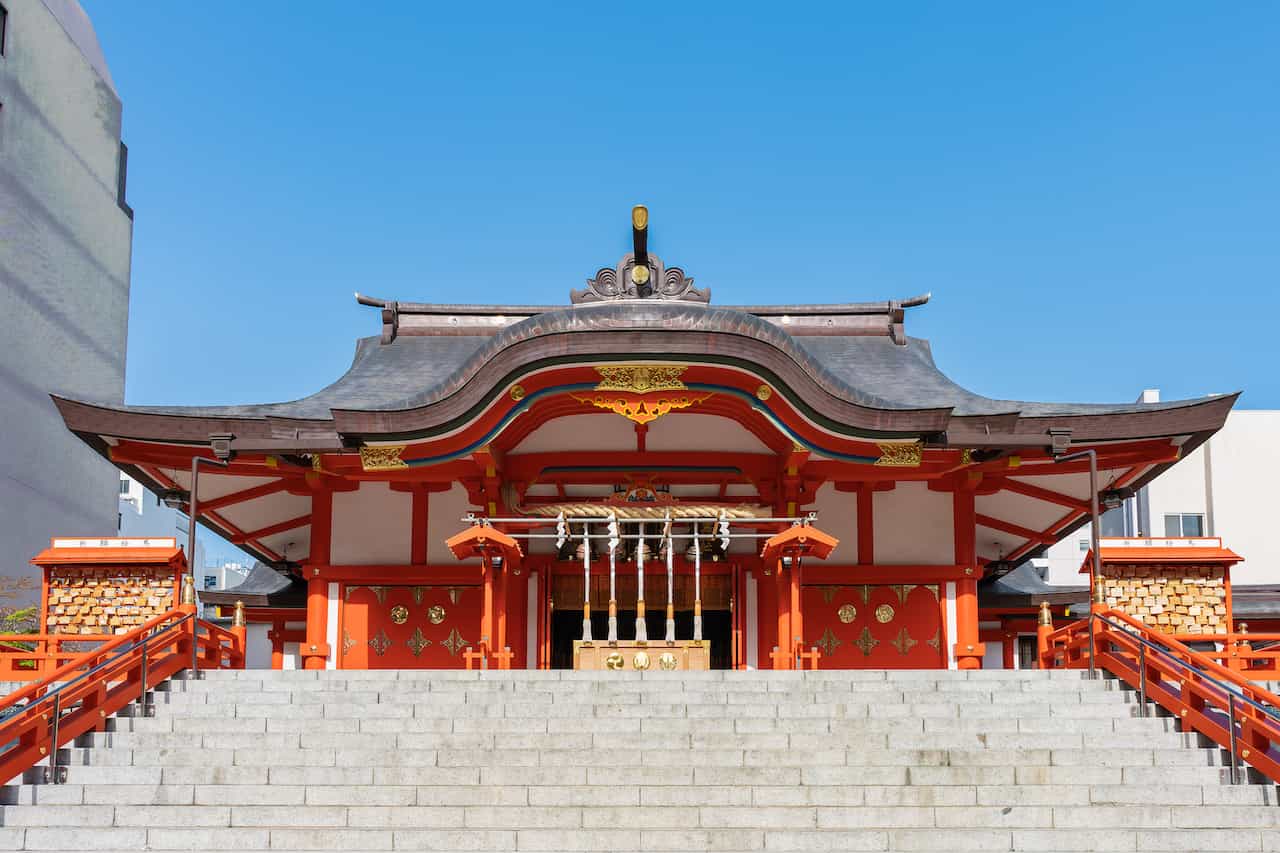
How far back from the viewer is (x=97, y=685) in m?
10.9

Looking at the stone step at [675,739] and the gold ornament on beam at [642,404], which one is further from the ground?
the gold ornament on beam at [642,404]

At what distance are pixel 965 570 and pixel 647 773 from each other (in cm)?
813

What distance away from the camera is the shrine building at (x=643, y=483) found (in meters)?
15.0

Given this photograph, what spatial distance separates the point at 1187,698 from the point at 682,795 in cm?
420

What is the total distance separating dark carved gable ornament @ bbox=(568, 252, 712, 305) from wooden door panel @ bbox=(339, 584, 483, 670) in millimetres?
4032

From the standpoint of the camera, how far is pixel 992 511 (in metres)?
18.9

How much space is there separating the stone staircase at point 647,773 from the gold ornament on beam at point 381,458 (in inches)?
165

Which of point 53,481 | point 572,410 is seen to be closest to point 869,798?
point 572,410

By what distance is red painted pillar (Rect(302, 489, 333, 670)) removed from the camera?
16.8 m

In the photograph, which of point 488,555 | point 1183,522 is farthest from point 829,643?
point 1183,522

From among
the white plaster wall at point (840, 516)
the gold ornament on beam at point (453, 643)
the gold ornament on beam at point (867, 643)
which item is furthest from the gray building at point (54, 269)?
the gold ornament on beam at point (867, 643)

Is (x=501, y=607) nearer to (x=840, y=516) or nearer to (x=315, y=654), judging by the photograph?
(x=315, y=654)

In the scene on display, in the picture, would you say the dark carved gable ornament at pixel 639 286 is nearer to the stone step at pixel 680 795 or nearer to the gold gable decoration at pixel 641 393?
the gold gable decoration at pixel 641 393

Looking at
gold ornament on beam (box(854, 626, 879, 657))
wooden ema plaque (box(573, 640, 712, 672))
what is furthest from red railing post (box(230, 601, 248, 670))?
gold ornament on beam (box(854, 626, 879, 657))
